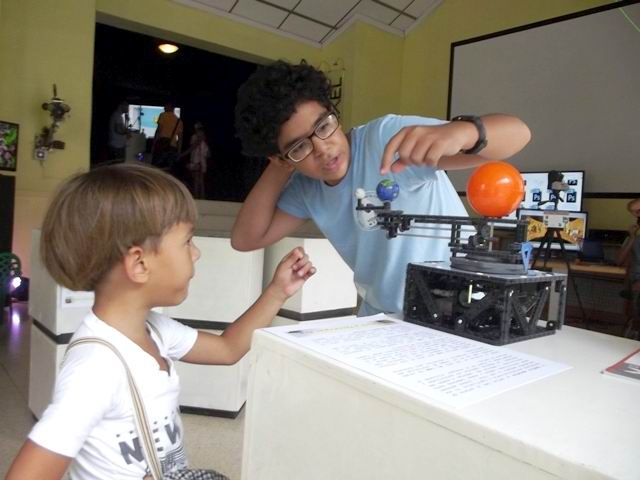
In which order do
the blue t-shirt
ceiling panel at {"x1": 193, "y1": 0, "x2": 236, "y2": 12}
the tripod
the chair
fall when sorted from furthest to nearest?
ceiling panel at {"x1": 193, "y1": 0, "x2": 236, "y2": 12} < the tripod < the chair < the blue t-shirt

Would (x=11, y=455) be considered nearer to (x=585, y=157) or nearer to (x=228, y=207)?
(x=228, y=207)

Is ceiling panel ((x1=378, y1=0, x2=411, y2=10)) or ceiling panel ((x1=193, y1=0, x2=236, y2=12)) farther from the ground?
ceiling panel ((x1=378, y1=0, x2=411, y2=10))

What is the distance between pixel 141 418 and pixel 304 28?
5568 mm

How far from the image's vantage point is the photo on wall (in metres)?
4.09

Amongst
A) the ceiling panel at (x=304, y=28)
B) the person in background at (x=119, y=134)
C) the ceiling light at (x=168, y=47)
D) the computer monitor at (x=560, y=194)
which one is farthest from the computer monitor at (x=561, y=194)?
the person in background at (x=119, y=134)

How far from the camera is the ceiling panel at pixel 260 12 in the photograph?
5.14 metres

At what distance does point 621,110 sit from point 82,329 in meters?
4.94

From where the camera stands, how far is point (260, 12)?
5.25 meters

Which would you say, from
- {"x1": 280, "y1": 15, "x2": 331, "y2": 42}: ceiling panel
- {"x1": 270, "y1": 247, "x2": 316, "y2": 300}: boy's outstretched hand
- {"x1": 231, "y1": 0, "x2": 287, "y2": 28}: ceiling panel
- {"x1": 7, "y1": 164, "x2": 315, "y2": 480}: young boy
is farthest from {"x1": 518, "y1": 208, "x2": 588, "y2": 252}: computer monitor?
{"x1": 7, "y1": 164, "x2": 315, "y2": 480}: young boy

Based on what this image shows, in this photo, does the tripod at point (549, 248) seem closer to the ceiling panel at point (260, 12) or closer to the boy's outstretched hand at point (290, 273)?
the boy's outstretched hand at point (290, 273)

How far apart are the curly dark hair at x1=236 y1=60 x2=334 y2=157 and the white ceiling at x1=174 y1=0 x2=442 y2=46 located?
4.44m

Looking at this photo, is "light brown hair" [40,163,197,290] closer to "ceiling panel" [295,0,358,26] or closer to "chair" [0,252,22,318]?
"chair" [0,252,22,318]

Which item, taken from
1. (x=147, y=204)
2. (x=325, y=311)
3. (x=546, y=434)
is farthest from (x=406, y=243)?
(x=325, y=311)

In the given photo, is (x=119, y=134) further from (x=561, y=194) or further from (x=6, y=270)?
(x=561, y=194)
